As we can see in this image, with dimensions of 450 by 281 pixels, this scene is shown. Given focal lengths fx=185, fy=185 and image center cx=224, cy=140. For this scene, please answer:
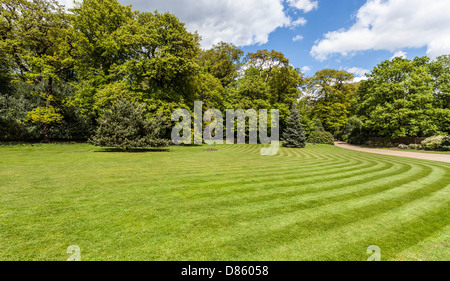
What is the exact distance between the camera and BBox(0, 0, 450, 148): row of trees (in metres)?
21.4

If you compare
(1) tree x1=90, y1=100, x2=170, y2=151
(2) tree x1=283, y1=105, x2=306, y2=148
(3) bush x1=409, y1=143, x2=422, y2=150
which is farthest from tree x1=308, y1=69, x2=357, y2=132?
(1) tree x1=90, y1=100, x2=170, y2=151

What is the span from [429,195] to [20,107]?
116 feet

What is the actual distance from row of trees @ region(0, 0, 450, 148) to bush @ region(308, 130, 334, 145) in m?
6.39

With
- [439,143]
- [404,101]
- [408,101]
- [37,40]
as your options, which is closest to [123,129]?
[37,40]

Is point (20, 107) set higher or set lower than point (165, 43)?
lower

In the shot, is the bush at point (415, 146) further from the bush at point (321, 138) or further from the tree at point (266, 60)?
the tree at point (266, 60)

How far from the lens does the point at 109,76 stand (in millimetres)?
23766

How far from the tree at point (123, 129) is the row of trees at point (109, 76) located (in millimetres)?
789

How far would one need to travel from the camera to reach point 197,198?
5184 mm

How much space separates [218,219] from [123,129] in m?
16.4

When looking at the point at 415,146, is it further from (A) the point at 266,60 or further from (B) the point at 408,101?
(A) the point at 266,60

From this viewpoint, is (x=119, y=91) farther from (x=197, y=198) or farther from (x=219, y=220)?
(x=219, y=220)
